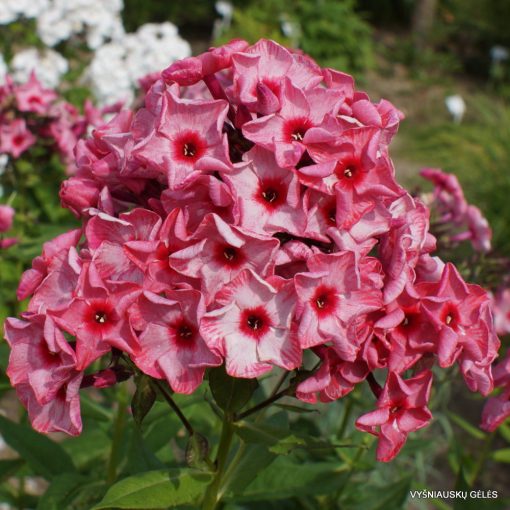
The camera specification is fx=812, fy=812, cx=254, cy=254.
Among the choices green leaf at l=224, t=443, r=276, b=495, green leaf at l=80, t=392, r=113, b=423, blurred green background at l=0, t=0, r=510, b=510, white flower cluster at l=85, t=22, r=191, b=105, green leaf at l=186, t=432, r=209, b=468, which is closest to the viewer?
green leaf at l=186, t=432, r=209, b=468

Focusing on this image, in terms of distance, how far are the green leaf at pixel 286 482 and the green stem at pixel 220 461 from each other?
3.0 inches

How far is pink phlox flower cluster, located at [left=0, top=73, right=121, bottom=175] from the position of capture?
8.46ft

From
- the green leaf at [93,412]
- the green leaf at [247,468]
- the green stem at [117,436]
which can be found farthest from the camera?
the green leaf at [93,412]

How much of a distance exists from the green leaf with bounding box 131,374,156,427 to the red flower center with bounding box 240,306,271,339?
216 mm

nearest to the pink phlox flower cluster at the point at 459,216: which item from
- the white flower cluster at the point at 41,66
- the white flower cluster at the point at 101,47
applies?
the white flower cluster at the point at 101,47

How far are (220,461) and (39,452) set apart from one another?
1.92ft

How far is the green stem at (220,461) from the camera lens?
141 cm

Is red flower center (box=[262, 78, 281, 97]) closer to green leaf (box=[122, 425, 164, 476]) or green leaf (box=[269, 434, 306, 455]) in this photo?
green leaf (box=[269, 434, 306, 455])

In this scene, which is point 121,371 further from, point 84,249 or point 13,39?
point 13,39

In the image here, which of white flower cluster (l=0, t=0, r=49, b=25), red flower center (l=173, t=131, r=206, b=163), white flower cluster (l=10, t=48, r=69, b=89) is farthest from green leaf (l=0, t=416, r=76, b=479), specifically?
white flower cluster (l=0, t=0, r=49, b=25)

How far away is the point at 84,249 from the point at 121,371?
0.21 metres

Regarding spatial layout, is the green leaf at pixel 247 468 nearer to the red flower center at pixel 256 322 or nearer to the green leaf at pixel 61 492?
the green leaf at pixel 61 492

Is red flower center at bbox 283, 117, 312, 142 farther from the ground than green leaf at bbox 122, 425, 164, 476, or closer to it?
farther from the ground

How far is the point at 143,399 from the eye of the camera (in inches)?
50.3
